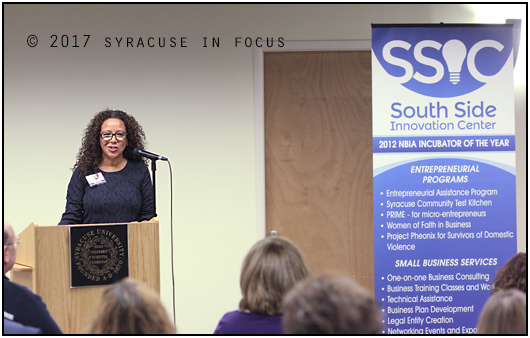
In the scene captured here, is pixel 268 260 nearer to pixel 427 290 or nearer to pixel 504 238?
pixel 427 290

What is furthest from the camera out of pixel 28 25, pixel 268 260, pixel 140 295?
pixel 28 25

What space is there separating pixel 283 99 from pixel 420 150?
5.43ft

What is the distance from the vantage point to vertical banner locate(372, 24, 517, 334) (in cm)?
319

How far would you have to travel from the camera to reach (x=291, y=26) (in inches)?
179

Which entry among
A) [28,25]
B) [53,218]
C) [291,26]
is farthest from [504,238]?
[28,25]

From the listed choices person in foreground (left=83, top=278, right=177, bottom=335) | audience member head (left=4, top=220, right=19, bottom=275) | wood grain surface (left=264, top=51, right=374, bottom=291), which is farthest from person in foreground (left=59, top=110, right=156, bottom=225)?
person in foreground (left=83, top=278, right=177, bottom=335)

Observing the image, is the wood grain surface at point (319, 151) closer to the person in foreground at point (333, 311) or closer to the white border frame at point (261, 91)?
the white border frame at point (261, 91)

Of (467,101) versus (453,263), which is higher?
(467,101)

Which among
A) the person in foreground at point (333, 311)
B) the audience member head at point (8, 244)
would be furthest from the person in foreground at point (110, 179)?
the person in foreground at point (333, 311)

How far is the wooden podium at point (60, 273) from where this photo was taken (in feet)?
8.55

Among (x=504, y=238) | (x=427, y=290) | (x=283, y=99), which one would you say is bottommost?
(x=427, y=290)

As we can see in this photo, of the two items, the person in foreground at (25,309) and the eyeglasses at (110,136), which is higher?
the eyeglasses at (110,136)

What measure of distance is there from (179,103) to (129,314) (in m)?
3.37

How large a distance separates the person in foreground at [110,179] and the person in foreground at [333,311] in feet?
7.12
